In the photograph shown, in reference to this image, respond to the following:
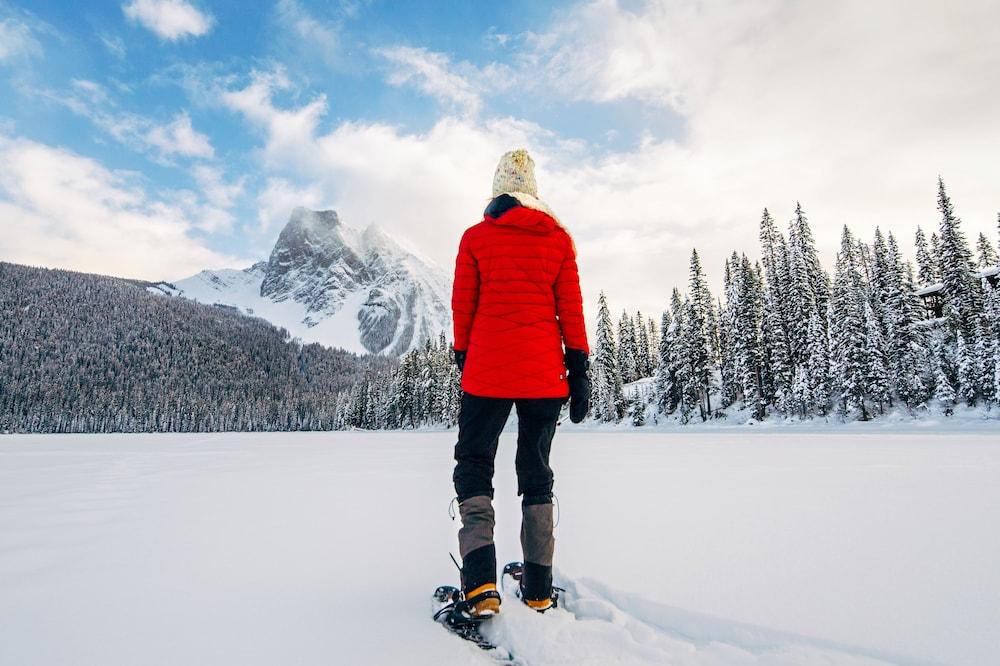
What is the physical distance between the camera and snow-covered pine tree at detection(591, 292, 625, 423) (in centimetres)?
4591

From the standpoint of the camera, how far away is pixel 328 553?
119 inches

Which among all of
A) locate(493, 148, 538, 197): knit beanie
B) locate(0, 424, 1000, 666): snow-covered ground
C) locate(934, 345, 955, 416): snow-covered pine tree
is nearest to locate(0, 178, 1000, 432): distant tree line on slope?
locate(934, 345, 955, 416): snow-covered pine tree

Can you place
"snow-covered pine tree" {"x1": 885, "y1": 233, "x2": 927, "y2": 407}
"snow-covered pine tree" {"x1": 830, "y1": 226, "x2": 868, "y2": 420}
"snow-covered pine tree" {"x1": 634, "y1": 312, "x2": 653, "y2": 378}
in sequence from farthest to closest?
"snow-covered pine tree" {"x1": 634, "y1": 312, "x2": 653, "y2": 378} < "snow-covered pine tree" {"x1": 830, "y1": 226, "x2": 868, "y2": 420} < "snow-covered pine tree" {"x1": 885, "y1": 233, "x2": 927, "y2": 407}

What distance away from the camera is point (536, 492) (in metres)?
2.52

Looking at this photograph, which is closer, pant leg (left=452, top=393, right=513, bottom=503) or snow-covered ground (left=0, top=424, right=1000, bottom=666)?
snow-covered ground (left=0, top=424, right=1000, bottom=666)

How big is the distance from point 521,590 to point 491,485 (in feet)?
1.72

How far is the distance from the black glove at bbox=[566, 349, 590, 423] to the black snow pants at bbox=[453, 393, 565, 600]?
0.10 m

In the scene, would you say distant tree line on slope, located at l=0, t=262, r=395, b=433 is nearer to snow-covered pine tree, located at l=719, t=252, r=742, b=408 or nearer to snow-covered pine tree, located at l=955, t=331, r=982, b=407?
snow-covered pine tree, located at l=719, t=252, r=742, b=408

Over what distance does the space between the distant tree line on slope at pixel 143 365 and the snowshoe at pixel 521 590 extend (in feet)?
317

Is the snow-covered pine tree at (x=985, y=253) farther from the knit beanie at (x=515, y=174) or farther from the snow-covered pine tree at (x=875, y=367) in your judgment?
the knit beanie at (x=515, y=174)

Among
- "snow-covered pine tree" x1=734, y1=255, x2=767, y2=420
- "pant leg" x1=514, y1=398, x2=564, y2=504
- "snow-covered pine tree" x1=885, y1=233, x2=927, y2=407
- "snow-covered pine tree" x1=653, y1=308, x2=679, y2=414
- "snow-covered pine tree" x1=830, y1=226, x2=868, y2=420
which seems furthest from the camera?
"snow-covered pine tree" x1=653, y1=308, x2=679, y2=414

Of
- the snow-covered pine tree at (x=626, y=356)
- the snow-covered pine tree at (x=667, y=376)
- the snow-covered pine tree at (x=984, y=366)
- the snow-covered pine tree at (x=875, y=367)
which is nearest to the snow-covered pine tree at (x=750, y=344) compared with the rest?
the snow-covered pine tree at (x=667, y=376)

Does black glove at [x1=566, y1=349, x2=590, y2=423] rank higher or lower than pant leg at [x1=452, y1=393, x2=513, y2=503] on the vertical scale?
higher

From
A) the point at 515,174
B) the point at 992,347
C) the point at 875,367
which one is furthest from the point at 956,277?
the point at 515,174
